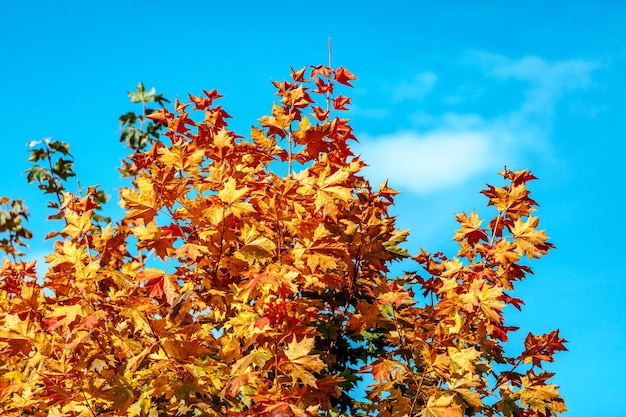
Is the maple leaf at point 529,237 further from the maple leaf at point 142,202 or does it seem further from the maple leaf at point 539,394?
the maple leaf at point 142,202

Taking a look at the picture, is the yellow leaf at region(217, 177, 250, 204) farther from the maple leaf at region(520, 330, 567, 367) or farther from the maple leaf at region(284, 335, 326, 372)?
the maple leaf at region(520, 330, 567, 367)

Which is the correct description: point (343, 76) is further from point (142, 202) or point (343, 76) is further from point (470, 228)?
point (142, 202)

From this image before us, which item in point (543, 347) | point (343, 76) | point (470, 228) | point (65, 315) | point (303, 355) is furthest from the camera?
point (343, 76)

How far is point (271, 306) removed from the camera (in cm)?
424

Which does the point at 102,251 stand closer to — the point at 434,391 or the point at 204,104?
the point at 204,104

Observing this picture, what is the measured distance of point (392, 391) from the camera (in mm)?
4898

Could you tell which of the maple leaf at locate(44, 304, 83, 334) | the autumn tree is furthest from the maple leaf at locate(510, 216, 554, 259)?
the maple leaf at locate(44, 304, 83, 334)

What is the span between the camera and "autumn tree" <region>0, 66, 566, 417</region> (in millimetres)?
4324

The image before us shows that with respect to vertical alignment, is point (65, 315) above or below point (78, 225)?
below

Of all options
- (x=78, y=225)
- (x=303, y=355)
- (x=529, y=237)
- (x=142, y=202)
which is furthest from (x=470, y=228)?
(x=78, y=225)

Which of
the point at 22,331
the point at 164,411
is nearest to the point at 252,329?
the point at 164,411

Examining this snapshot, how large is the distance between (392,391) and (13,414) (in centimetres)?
296

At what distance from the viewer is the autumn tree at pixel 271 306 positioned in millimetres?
4324

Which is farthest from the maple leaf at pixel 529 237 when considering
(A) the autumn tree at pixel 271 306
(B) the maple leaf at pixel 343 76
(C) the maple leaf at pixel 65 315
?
(C) the maple leaf at pixel 65 315
